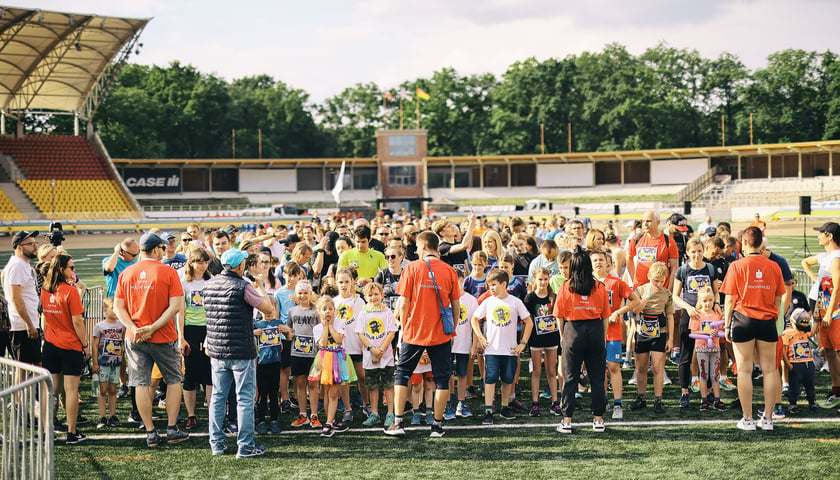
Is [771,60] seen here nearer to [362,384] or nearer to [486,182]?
[486,182]

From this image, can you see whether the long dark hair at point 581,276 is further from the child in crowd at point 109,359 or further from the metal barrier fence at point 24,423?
the child in crowd at point 109,359

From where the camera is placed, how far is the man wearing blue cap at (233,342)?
6.50 metres

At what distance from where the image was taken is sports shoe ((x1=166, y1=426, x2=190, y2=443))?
6.98 metres

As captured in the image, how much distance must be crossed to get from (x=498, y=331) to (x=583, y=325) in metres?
0.95

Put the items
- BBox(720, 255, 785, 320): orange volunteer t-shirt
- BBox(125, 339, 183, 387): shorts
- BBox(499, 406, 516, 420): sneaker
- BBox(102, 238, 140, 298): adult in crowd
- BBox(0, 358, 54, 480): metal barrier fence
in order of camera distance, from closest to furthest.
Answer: BBox(0, 358, 54, 480): metal barrier fence, BBox(125, 339, 183, 387): shorts, BBox(720, 255, 785, 320): orange volunteer t-shirt, BBox(499, 406, 516, 420): sneaker, BBox(102, 238, 140, 298): adult in crowd

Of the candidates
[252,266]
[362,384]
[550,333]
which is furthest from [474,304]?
[252,266]

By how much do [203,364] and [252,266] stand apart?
1131mm

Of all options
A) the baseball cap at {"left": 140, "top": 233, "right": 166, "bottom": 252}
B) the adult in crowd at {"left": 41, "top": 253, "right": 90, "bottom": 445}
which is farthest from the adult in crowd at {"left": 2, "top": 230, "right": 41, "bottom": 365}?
the baseball cap at {"left": 140, "top": 233, "right": 166, "bottom": 252}

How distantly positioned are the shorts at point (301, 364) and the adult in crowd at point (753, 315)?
4120mm

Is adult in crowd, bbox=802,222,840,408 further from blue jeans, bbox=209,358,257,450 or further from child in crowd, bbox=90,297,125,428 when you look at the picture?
child in crowd, bbox=90,297,125,428

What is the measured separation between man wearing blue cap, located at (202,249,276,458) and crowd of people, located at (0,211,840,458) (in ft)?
0.04

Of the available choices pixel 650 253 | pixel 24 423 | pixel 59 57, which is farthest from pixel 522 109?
pixel 24 423

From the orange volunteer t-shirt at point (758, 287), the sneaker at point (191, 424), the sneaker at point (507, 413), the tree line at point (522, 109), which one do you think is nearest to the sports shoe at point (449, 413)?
the sneaker at point (507, 413)

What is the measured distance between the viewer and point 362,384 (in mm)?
8078
